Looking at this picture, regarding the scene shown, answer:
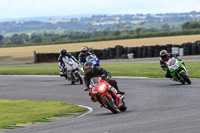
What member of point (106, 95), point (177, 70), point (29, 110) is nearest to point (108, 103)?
point (106, 95)

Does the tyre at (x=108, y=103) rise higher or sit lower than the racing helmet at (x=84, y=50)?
lower

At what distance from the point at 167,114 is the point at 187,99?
137 inches

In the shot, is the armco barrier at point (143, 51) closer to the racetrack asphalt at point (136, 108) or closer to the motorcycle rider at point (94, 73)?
the racetrack asphalt at point (136, 108)

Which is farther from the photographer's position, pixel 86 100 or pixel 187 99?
pixel 86 100

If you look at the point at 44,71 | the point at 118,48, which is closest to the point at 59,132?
the point at 44,71

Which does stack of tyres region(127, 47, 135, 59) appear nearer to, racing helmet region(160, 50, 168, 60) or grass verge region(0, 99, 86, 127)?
racing helmet region(160, 50, 168, 60)

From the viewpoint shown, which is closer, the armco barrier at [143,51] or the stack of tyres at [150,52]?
the armco barrier at [143,51]

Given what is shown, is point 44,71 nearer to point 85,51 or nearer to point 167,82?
point 85,51

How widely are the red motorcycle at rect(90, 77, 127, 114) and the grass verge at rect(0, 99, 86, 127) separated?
1.64m

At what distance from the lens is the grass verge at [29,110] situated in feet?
43.0

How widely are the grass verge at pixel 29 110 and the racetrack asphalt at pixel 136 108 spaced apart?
0.85 meters

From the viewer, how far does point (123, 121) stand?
10680 millimetres

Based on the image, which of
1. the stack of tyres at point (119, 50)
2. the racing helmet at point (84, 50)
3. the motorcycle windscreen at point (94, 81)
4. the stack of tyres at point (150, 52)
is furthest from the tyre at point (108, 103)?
the stack of tyres at point (119, 50)

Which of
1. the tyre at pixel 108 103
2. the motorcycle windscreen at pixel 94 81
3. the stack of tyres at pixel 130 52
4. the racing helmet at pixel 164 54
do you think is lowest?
the stack of tyres at pixel 130 52
